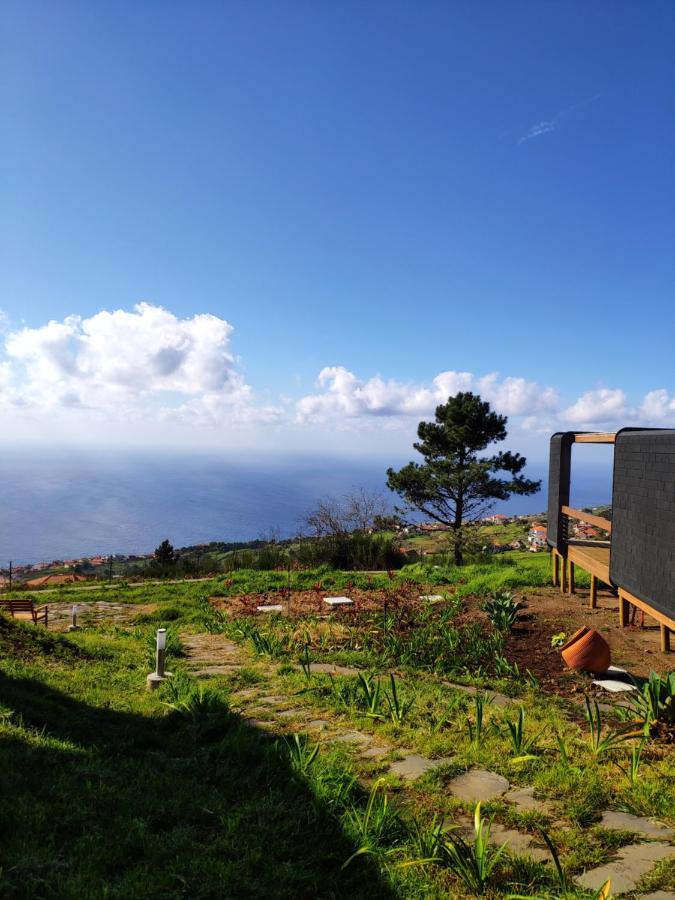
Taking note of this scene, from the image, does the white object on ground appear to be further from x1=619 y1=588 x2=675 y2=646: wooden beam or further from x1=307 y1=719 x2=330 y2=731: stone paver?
x1=307 y1=719 x2=330 y2=731: stone paver

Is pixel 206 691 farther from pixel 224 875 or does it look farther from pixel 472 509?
pixel 472 509

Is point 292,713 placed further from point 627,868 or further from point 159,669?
point 627,868

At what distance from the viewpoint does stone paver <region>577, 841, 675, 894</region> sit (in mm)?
2111

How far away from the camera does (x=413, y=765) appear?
325cm

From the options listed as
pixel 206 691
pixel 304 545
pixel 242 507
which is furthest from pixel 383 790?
pixel 242 507

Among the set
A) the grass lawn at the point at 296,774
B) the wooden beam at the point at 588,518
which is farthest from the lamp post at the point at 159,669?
the wooden beam at the point at 588,518

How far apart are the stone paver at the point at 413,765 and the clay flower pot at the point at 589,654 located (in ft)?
8.27

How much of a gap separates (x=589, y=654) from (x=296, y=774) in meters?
3.39

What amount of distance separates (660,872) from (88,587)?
518 inches

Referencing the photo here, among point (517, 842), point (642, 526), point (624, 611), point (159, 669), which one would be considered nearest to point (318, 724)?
point (517, 842)

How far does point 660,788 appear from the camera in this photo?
2.84 meters

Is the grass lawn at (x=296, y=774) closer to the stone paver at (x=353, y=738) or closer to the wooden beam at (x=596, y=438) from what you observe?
the stone paver at (x=353, y=738)

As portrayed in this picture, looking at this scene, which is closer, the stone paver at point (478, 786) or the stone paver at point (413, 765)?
the stone paver at point (478, 786)

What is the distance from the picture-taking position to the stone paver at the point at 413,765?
3.12 metres
